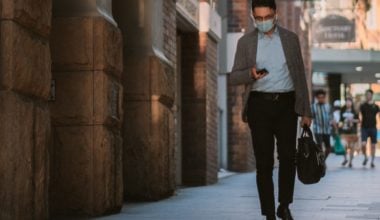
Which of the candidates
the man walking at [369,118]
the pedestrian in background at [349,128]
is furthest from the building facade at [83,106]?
the pedestrian in background at [349,128]

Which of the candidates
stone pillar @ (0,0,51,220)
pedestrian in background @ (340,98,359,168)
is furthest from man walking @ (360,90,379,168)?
stone pillar @ (0,0,51,220)

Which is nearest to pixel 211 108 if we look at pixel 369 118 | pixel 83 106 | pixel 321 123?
pixel 321 123

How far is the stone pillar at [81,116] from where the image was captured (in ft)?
24.9

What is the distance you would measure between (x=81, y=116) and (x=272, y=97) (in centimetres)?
173

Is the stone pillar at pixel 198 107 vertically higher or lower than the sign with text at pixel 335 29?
lower

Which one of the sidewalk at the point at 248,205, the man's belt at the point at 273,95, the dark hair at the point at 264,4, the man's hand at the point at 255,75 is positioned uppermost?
the dark hair at the point at 264,4

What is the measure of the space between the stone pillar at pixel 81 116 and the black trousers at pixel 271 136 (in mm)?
1433

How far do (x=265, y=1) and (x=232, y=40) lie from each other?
1166 centimetres

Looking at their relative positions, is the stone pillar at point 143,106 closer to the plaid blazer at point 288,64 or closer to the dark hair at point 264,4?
the plaid blazer at point 288,64

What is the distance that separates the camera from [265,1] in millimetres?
6828

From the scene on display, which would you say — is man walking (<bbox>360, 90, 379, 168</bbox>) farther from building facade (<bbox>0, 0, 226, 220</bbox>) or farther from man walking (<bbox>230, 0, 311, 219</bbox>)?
Answer: man walking (<bbox>230, 0, 311, 219</bbox>)

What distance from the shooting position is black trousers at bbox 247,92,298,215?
22.2 feet

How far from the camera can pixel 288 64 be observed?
22.3 ft

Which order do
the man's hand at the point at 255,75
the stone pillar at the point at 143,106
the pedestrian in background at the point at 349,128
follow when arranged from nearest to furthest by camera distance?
the man's hand at the point at 255,75 < the stone pillar at the point at 143,106 < the pedestrian in background at the point at 349,128
